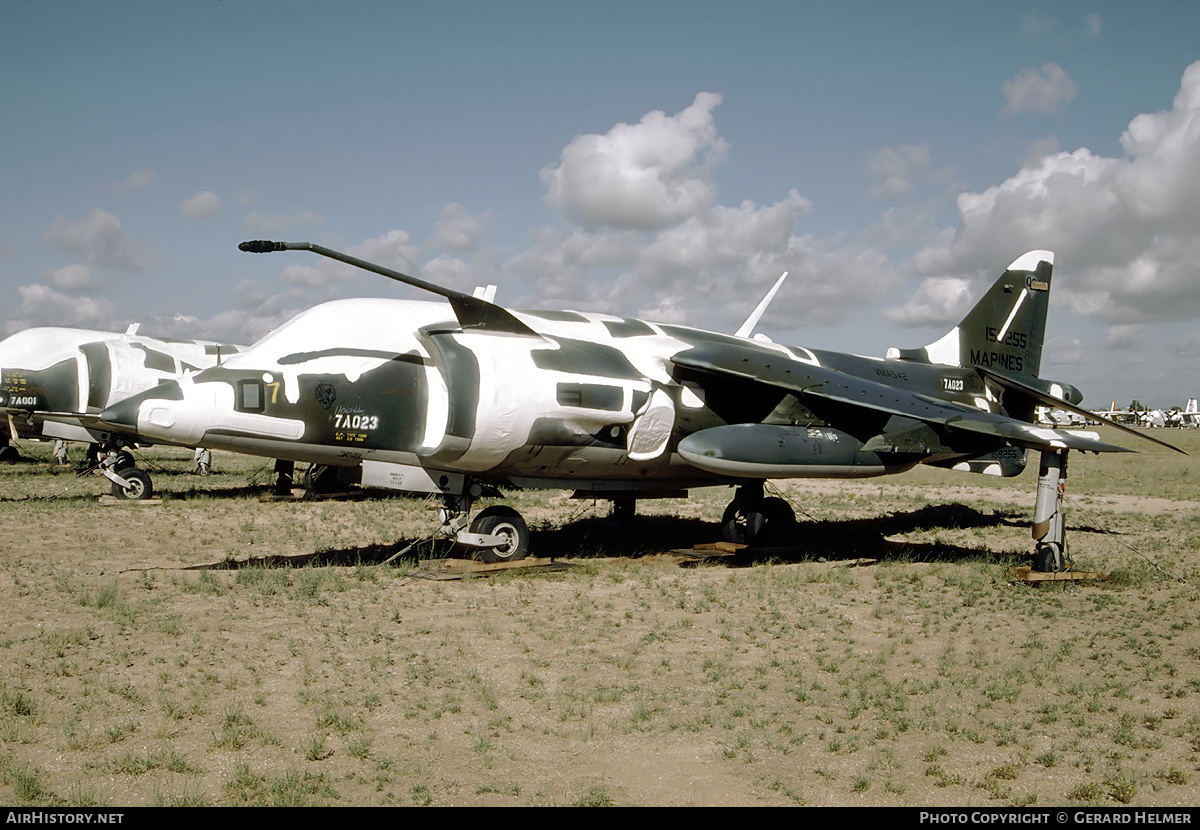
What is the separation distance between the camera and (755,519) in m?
14.0

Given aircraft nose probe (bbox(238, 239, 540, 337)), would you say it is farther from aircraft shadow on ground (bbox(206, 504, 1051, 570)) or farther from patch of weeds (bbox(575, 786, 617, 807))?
patch of weeds (bbox(575, 786, 617, 807))

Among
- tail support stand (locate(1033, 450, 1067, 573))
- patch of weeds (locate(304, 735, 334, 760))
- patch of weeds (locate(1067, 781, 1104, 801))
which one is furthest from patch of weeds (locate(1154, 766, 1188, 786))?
tail support stand (locate(1033, 450, 1067, 573))

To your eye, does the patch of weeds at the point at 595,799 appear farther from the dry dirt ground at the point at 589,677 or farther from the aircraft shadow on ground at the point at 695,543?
the aircraft shadow on ground at the point at 695,543

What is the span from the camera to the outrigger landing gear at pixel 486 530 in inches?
457

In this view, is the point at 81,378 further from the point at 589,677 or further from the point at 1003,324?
the point at 1003,324

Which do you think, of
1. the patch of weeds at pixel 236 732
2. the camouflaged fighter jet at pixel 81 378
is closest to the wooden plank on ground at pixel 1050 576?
the patch of weeds at pixel 236 732

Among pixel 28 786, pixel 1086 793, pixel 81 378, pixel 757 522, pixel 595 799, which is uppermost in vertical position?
pixel 81 378

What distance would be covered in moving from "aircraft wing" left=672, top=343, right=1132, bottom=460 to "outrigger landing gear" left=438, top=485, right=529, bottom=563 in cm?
337

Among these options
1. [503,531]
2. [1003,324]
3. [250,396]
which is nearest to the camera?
[250,396]

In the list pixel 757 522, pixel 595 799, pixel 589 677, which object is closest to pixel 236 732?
pixel 595 799

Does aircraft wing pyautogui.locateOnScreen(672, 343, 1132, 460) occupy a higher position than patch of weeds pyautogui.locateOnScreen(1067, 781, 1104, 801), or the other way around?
aircraft wing pyautogui.locateOnScreen(672, 343, 1132, 460)

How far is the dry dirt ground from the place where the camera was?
5.27 m

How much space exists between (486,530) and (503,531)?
0.89 ft
